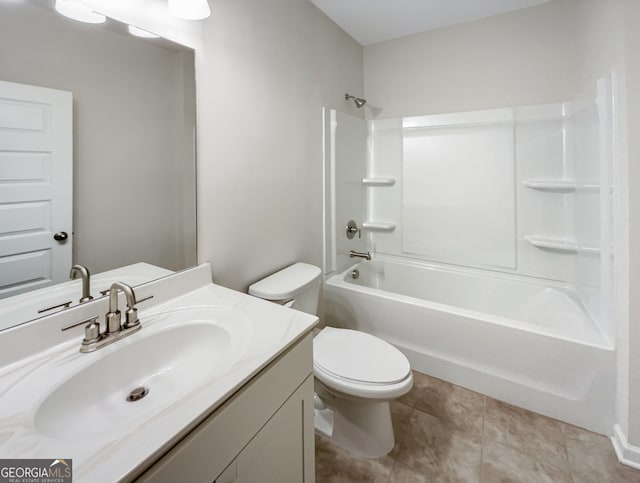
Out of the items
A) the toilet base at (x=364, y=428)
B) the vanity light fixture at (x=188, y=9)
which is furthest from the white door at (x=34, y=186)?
the toilet base at (x=364, y=428)

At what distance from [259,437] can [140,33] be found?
4.63 feet

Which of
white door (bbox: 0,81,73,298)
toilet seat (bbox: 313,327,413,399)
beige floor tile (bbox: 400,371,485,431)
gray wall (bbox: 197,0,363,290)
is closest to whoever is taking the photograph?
white door (bbox: 0,81,73,298)

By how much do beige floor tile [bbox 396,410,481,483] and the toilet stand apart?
0.11m

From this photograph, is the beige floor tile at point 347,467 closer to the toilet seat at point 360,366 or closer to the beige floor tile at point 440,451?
the beige floor tile at point 440,451

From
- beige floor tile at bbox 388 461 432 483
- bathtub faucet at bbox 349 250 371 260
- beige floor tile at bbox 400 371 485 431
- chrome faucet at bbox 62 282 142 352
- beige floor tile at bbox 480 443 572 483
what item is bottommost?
beige floor tile at bbox 388 461 432 483

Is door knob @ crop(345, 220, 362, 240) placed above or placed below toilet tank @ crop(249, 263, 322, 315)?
above

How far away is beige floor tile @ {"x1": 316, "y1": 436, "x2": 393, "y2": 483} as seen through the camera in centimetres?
130

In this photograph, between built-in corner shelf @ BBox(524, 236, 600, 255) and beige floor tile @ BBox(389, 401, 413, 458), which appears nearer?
beige floor tile @ BBox(389, 401, 413, 458)

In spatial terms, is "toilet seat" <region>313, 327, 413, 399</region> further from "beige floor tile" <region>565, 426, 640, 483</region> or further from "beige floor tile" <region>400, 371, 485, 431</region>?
A: "beige floor tile" <region>565, 426, 640, 483</region>

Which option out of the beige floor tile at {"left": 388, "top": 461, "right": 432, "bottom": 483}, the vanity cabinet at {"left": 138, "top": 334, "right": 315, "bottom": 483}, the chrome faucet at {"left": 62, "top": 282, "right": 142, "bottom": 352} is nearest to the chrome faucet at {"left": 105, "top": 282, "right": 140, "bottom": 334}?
the chrome faucet at {"left": 62, "top": 282, "right": 142, "bottom": 352}

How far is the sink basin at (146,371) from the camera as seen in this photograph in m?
0.68

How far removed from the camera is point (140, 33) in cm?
108

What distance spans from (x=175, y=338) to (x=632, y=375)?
6.35 ft

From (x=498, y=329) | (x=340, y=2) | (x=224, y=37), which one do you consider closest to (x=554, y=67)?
(x=340, y=2)
